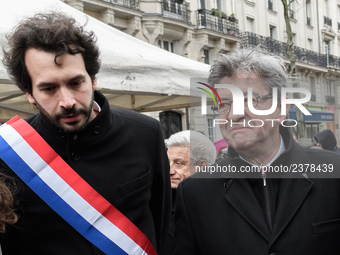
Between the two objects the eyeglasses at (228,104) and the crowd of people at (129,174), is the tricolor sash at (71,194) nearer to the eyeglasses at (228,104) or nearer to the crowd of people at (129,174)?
the crowd of people at (129,174)

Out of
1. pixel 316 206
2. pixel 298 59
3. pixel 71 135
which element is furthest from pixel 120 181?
pixel 298 59

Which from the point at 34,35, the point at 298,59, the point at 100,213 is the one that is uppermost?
the point at 298,59

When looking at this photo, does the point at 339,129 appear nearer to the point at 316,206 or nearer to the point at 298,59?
the point at 316,206

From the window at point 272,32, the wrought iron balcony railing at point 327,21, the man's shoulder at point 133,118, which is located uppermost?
the wrought iron balcony railing at point 327,21

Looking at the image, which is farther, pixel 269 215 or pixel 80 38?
pixel 80 38

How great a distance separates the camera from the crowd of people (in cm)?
166

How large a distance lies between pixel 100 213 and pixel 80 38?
78 centimetres

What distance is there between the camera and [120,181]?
6.51 ft

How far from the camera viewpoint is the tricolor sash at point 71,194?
1927 millimetres

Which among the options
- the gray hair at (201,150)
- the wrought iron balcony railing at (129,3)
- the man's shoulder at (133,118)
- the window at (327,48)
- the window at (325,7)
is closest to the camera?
the man's shoulder at (133,118)

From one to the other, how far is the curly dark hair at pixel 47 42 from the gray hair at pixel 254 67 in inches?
24.2

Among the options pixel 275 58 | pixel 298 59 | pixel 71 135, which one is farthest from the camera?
pixel 298 59

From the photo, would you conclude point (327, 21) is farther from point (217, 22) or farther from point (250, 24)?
point (217, 22)

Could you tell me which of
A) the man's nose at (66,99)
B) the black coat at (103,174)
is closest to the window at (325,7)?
the black coat at (103,174)
